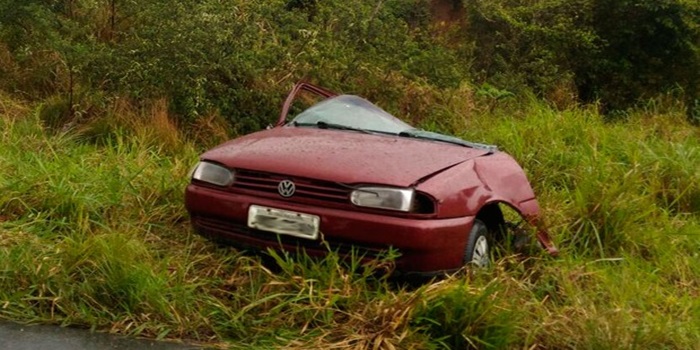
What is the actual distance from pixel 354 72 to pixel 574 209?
3549mm

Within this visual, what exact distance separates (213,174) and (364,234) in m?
0.96

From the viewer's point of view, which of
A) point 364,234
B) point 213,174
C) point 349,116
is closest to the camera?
point 364,234

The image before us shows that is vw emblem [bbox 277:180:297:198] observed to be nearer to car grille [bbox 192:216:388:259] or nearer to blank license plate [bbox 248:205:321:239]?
blank license plate [bbox 248:205:321:239]

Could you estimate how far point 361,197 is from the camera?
158 inches

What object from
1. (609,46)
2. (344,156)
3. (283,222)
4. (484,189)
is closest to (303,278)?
(283,222)

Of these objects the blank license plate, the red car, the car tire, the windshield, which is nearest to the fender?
the red car

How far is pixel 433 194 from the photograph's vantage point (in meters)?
4.01

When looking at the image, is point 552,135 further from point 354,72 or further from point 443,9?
point 443,9

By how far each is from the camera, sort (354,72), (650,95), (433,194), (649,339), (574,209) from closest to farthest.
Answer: (649,339) < (433,194) < (574,209) < (354,72) < (650,95)

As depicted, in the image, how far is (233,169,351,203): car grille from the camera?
4.06m

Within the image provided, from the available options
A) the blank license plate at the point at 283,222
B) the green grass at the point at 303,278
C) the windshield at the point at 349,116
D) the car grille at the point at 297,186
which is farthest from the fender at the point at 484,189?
the windshield at the point at 349,116

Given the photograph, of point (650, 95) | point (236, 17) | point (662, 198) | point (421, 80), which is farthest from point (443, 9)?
point (662, 198)

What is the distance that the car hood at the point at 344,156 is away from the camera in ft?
13.4

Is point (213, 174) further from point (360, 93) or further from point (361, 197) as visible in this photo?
point (360, 93)
